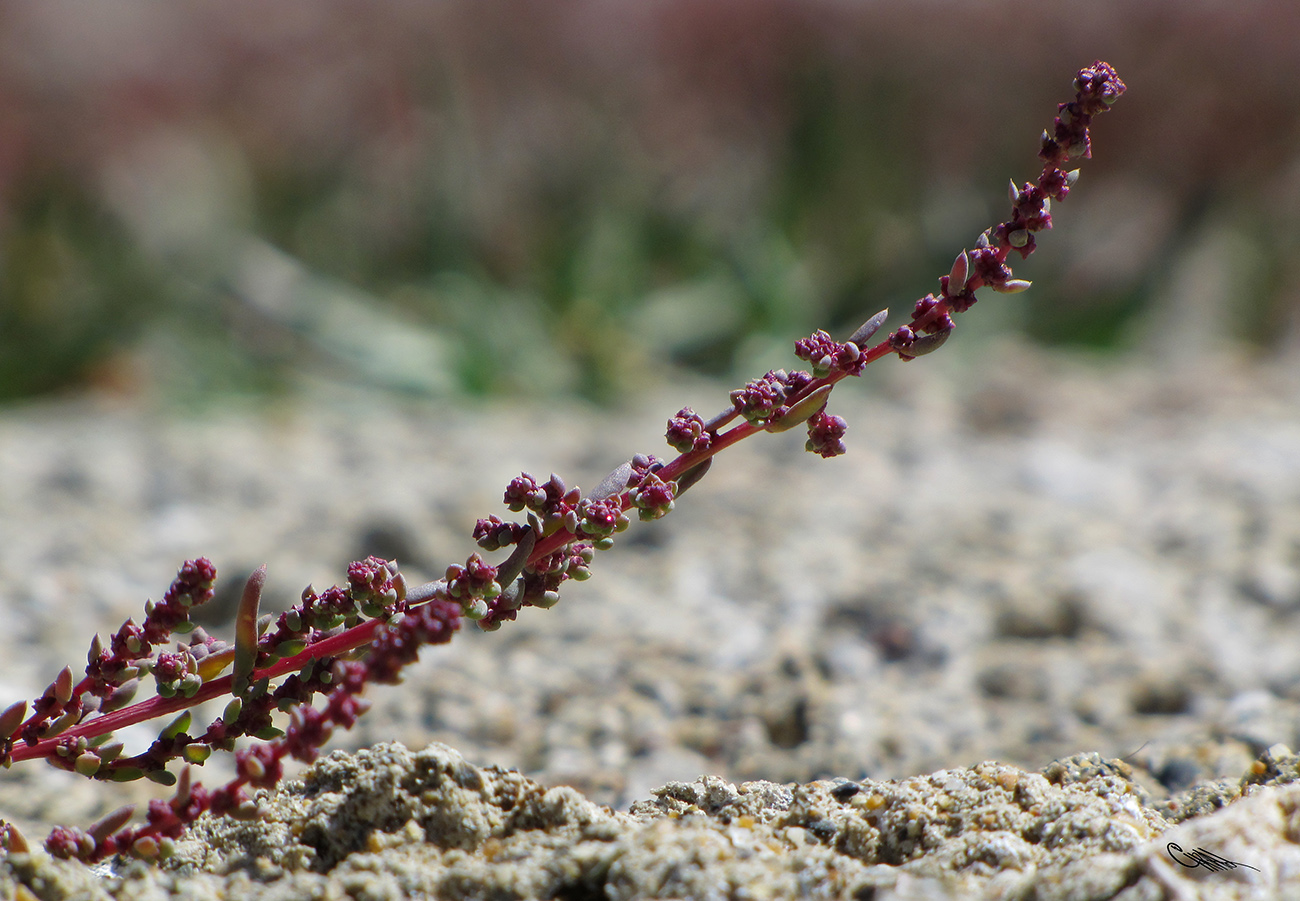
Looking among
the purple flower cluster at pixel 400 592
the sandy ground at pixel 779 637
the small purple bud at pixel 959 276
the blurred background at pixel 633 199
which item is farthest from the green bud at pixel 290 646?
the blurred background at pixel 633 199

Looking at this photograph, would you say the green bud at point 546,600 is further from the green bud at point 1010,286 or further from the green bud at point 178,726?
the green bud at point 1010,286

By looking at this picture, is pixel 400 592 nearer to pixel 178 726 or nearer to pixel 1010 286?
pixel 178 726

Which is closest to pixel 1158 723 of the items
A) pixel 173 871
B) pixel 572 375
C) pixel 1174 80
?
pixel 173 871

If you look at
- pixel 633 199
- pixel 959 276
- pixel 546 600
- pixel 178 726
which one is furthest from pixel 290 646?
pixel 633 199

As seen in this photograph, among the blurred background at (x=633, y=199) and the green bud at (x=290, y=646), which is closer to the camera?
the green bud at (x=290, y=646)

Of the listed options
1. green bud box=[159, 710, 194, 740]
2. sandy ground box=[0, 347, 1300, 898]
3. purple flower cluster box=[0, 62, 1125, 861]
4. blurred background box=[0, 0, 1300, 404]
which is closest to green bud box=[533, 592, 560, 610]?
purple flower cluster box=[0, 62, 1125, 861]

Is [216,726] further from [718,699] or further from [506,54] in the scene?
[506,54]
